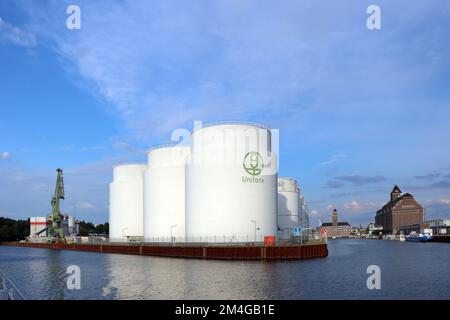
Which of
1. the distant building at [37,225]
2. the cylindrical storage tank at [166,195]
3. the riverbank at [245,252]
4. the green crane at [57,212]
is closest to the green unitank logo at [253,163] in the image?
the riverbank at [245,252]

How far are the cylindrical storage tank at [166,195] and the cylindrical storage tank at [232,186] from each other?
14.1 meters

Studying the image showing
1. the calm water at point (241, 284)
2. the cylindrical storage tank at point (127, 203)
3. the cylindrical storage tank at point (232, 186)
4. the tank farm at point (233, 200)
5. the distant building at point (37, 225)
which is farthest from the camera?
the distant building at point (37, 225)

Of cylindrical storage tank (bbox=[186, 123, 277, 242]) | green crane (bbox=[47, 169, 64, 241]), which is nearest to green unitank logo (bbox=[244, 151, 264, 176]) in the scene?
cylindrical storage tank (bbox=[186, 123, 277, 242])

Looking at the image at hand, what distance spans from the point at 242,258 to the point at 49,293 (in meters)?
27.3

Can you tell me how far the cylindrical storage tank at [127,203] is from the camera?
318 ft

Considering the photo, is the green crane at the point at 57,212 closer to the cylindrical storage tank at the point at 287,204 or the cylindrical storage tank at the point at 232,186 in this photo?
the cylindrical storage tank at the point at 287,204

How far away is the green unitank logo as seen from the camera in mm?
61000

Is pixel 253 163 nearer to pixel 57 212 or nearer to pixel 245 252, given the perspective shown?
pixel 245 252

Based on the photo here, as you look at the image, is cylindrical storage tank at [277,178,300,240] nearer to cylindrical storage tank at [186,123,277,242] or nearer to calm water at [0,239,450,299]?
cylindrical storage tank at [186,123,277,242]

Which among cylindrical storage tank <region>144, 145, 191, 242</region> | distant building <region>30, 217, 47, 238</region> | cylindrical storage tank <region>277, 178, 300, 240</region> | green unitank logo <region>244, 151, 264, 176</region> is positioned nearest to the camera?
green unitank logo <region>244, 151, 264, 176</region>

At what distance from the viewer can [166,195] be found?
7881 centimetres

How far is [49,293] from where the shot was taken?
30.3 meters
